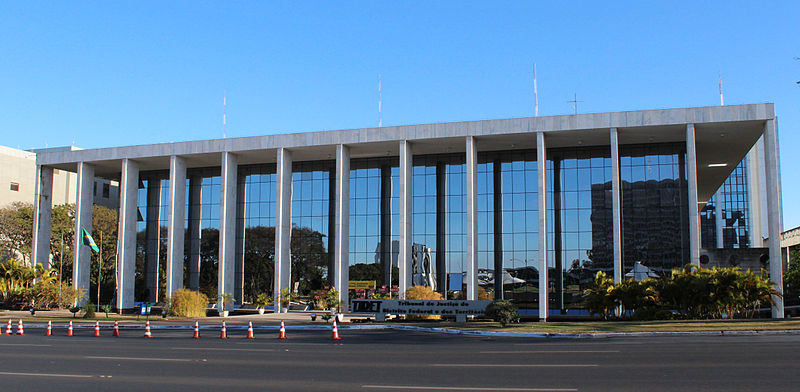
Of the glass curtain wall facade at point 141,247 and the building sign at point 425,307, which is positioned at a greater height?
the glass curtain wall facade at point 141,247

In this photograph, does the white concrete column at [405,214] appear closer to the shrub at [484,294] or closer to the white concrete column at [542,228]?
the shrub at [484,294]

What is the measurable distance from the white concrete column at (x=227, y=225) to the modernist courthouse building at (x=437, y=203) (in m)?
0.13

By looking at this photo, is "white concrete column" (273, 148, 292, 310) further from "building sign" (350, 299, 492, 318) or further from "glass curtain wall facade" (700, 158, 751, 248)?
"glass curtain wall facade" (700, 158, 751, 248)

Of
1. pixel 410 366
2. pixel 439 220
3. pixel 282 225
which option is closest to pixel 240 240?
pixel 282 225

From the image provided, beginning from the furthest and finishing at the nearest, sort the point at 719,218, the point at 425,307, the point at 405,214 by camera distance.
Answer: the point at 719,218, the point at 405,214, the point at 425,307

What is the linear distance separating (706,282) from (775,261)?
8.74 m

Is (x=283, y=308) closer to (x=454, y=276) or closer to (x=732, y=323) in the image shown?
(x=454, y=276)

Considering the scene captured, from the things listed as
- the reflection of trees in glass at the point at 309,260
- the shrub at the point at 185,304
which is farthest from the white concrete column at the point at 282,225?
the shrub at the point at 185,304

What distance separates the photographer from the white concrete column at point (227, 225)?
154ft

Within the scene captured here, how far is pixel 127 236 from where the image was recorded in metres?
50.8

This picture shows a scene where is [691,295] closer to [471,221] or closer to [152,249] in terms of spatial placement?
[471,221]

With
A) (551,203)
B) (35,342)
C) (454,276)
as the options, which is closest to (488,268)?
(454,276)

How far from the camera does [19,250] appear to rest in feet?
205

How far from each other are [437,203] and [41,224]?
3048 centimetres
